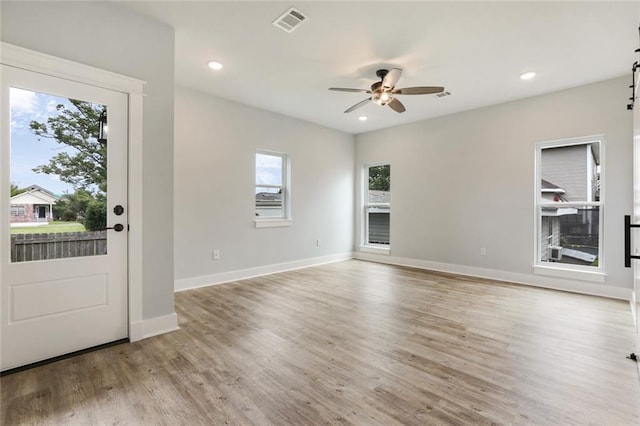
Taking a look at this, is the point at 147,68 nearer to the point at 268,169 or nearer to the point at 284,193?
the point at 268,169

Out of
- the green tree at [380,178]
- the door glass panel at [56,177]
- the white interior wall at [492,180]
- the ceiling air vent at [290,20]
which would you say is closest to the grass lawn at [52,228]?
the door glass panel at [56,177]

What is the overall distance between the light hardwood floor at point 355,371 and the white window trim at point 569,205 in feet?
1.87

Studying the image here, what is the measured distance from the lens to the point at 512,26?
106 inches

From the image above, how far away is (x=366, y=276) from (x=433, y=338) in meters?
2.38

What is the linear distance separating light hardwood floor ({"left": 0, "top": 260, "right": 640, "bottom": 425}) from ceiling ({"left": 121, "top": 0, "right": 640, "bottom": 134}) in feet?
9.22

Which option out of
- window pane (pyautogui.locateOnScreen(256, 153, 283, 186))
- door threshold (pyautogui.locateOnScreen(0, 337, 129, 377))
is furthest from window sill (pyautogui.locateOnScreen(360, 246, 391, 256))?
door threshold (pyautogui.locateOnScreen(0, 337, 129, 377))

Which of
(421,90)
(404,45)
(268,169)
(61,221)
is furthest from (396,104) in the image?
(61,221)

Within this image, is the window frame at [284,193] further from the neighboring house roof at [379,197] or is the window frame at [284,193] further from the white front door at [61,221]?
the white front door at [61,221]

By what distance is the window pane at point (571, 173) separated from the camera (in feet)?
13.4

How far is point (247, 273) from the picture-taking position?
16.0 ft

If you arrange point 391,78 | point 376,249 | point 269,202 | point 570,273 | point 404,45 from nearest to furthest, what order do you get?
1. point 404,45
2. point 391,78
3. point 570,273
4. point 269,202
5. point 376,249

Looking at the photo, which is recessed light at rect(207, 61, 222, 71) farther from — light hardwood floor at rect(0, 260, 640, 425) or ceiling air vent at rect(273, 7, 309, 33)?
light hardwood floor at rect(0, 260, 640, 425)

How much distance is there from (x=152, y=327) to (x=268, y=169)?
10.7ft

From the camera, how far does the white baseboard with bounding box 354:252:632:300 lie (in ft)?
12.6
